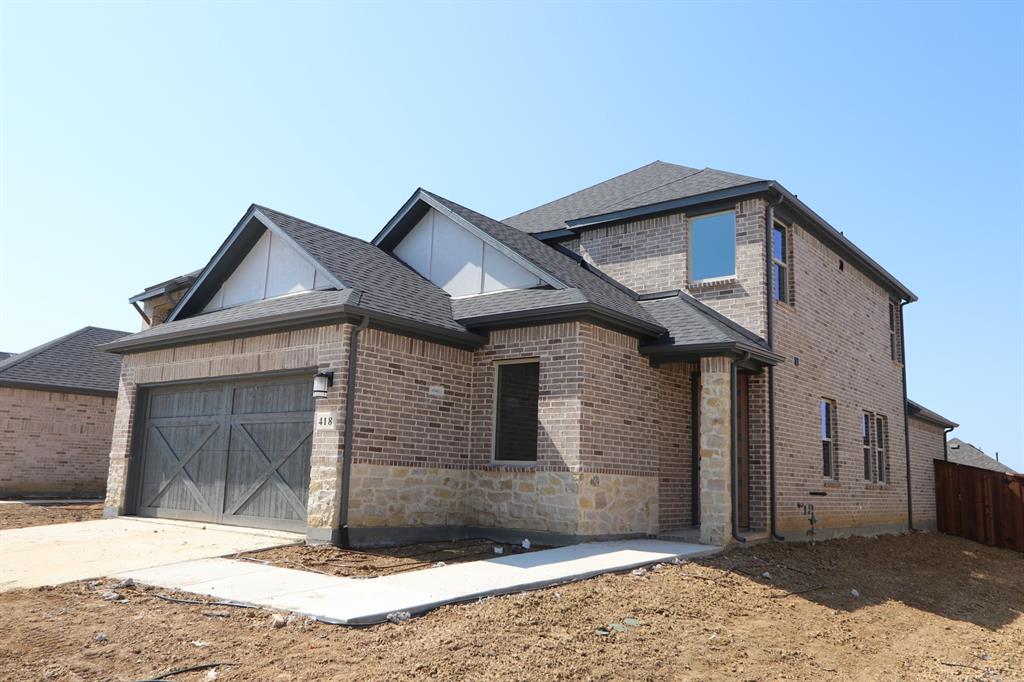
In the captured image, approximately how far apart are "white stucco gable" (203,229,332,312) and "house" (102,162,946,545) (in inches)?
2.4

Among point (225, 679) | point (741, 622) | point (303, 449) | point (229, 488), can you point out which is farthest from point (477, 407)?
point (225, 679)

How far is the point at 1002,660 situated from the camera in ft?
25.5

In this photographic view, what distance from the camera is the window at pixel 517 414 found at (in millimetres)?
12531

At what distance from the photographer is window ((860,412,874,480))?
18000mm

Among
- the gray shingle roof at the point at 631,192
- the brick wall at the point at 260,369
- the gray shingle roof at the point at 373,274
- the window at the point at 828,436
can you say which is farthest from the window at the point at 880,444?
the brick wall at the point at 260,369

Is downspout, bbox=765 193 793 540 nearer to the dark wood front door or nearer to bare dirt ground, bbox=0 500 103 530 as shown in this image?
the dark wood front door

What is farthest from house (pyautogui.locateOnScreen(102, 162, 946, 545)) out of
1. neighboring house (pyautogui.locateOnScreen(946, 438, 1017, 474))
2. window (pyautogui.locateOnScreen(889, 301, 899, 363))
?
neighboring house (pyautogui.locateOnScreen(946, 438, 1017, 474))

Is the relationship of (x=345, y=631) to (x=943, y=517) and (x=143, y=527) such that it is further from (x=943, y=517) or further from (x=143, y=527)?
(x=943, y=517)

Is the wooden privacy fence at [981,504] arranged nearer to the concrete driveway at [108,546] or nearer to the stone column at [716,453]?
the stone column at [716,453]

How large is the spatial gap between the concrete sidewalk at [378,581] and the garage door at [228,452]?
8.02ft

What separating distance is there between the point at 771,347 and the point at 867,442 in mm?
6339

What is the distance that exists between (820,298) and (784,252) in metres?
1.86

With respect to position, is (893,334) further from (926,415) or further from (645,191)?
(645,191)

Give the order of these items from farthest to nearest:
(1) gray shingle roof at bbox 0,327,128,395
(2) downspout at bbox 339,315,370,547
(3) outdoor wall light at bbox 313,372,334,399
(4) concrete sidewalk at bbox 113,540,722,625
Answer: (1) gray shingle roof at bbox 0,327,128,395 → (3) outdoor wall light at bbox 313,372,334,399 → (2) downspout at bbox 339,315,370,547 → (4) concrete sidewalk at bbox 113,540,722,625
